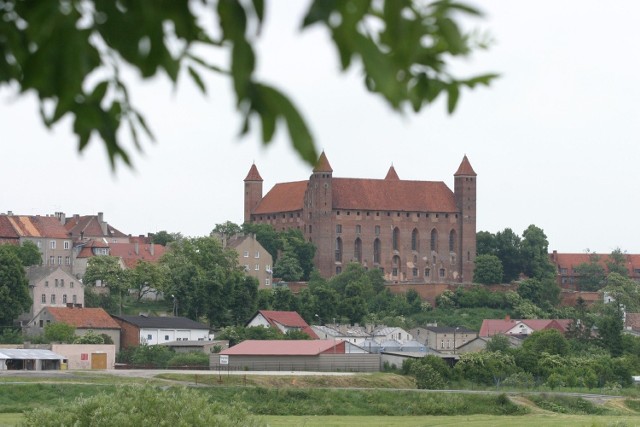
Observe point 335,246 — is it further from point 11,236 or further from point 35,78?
point 35,78

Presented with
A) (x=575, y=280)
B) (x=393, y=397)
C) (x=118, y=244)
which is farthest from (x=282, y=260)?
(x=393, y=397)

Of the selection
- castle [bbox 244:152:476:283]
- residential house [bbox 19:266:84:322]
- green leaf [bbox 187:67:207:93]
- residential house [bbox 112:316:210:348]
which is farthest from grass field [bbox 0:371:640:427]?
castle [bbox 244:152:476:283]

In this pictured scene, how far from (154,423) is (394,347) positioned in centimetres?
5425

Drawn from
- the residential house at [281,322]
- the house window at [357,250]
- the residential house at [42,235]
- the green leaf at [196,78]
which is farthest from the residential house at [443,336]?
the green leaf at [196,78]

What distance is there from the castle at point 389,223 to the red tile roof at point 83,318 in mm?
51297

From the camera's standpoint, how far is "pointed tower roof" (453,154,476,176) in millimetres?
149250

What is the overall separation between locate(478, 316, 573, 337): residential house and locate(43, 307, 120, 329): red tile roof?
1267 inches

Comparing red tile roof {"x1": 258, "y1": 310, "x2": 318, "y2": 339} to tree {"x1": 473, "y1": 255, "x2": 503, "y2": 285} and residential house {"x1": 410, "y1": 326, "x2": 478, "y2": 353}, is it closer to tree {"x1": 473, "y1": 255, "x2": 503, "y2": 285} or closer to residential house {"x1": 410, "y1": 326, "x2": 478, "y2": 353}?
residential house {"x1": 410, "y1": 326, "x2": 478, "y2": 353}

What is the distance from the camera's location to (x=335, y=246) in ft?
467

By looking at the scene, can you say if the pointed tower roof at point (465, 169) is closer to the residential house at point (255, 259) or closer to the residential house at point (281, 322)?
the residential house at point (255, 259)

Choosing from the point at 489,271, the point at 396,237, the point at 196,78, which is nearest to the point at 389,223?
the point at 396,237

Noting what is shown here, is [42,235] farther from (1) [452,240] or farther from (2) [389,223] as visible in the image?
(1) [452,240]

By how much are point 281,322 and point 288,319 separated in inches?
73.7

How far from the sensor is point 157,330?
9131 cm
